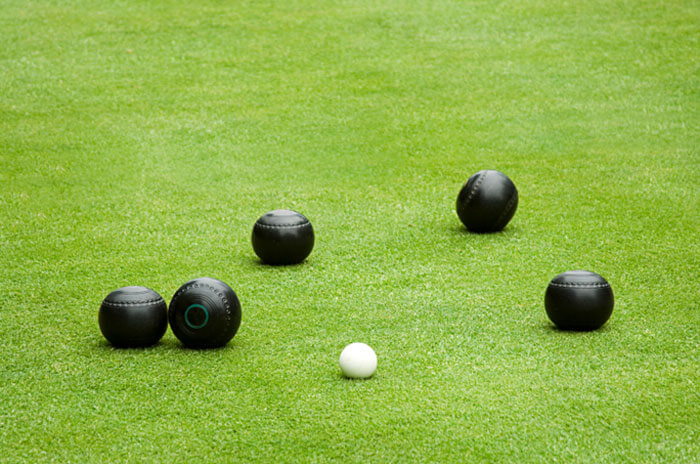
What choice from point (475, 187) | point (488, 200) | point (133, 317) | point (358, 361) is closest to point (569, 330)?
point (358, 361)

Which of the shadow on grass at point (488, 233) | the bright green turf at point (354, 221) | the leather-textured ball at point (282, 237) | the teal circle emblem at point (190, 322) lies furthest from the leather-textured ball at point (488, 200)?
the teal circle emblem at point (190, 322)

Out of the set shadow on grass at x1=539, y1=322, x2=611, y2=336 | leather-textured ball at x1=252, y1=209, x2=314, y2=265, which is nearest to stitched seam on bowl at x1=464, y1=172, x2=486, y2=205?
leather-textured ball at x1=252, y1=209, x2=314, y2=265

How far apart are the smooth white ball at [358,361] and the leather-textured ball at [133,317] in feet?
5.78

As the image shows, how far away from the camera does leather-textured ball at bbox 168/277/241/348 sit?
6988mm

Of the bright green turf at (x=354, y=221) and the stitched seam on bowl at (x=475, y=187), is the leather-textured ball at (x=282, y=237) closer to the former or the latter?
the bright green turf at (x=354, y=221)

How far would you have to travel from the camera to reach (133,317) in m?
7.07

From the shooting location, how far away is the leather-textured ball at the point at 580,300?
24.2ft

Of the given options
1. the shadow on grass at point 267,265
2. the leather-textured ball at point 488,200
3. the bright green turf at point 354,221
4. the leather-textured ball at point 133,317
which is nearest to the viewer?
the bright green turf at point 354,221

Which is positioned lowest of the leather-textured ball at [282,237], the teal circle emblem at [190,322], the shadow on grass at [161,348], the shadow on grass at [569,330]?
the shadow on grass at [161,348]

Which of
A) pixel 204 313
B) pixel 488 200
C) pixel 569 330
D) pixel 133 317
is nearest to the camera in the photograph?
pixel 204 313

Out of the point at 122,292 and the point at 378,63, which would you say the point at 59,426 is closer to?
the point at 122,292

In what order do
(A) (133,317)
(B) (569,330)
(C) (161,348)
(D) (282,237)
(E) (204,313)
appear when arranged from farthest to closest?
(D) (282,237) < (B) (569,330) < (C) (161,348) < (A) (133,317) < (E) (204,313)

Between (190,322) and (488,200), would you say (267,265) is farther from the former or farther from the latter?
(488,200)

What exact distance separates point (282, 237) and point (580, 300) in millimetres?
3595
